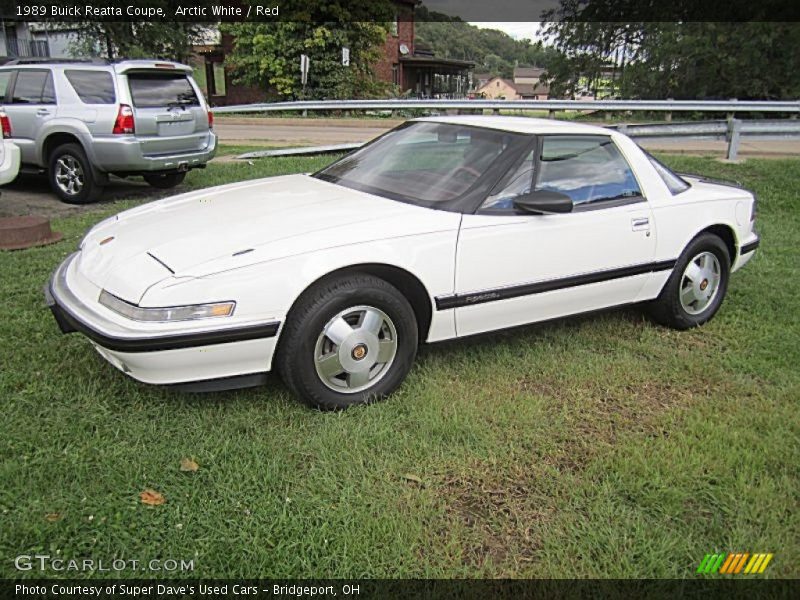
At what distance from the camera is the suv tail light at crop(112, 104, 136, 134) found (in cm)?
780

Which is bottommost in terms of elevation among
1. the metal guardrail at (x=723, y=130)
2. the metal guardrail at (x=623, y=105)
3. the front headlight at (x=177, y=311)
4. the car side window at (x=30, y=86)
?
the front headlight at (x=177, y=311)

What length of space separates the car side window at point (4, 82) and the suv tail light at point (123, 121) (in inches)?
76.8

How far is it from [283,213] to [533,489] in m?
1.87

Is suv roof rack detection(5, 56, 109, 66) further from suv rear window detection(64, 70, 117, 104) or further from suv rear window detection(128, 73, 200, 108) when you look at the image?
suv rear window detection(128, 73, 200, 108)

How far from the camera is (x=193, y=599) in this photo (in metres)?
2.21

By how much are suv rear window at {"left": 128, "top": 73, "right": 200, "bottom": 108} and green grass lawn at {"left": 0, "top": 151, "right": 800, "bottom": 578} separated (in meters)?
4.68

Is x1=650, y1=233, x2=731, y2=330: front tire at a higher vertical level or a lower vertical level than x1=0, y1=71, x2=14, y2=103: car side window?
lower

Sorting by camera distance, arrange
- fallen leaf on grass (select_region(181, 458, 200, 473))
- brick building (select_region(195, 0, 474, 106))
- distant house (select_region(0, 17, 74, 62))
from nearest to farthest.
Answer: fallen leaf on grass (select_region(181, 458, 200, 473)), brick building (select_region(195, 0, 474, 106)), distant house (select_region(0, 17, 74, 62))

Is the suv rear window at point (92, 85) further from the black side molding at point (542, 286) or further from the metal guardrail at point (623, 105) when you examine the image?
the metal guardrail at point (623, 105)

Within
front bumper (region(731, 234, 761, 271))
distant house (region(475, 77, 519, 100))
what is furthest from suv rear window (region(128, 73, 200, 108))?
distant house (region(475, 77, 519, 100))

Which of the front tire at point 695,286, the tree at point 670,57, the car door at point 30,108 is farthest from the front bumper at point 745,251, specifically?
the tree at point 670,57

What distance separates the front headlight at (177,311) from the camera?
2.88 meters

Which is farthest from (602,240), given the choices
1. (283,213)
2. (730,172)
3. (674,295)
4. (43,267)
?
(730,172)

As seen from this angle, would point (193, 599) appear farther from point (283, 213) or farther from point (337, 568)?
point (283, 213)
